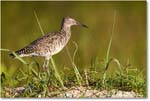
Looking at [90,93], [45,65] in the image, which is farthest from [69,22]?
[90,93]

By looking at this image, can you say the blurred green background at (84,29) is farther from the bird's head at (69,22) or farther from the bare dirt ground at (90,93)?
the bare dirt ground at (90,93)

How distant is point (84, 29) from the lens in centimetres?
828

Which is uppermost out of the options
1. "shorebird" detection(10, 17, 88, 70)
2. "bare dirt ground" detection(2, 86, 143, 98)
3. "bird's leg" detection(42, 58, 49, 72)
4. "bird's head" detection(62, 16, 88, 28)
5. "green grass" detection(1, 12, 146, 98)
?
"bird's head" detection(62, 16, 88, 28)

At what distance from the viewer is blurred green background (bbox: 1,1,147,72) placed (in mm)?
8227

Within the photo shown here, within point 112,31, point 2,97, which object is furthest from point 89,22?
point 2,97

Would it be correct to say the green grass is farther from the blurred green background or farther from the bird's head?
the bird's head

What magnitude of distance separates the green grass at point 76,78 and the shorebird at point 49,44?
0.05m

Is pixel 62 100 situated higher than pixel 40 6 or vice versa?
→ pixel 40 6

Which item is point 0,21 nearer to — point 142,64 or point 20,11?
point 20,11

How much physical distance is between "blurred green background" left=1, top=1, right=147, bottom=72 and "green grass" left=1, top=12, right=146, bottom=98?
6 cm

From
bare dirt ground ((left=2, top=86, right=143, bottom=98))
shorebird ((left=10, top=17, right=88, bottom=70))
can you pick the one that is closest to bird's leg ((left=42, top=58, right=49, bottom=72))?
shorebird ((left=10, top=17, right=88, bottom=70))

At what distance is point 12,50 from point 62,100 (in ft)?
1.39

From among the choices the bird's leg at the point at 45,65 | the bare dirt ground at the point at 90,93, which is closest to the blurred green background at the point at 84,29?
the bird's leg at the point at 45,65

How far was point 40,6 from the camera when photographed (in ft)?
27.1
